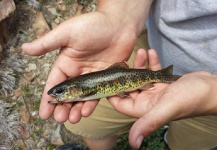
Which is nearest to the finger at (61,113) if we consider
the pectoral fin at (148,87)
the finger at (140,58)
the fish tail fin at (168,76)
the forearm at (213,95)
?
the pectoral fin at (148,87)

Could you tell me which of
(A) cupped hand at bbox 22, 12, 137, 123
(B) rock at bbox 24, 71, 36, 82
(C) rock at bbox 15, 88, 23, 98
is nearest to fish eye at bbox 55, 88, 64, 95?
(A) cupped hand at bbox 22, 12, 137, 123

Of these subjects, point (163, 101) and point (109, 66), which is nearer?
point (163, 101)

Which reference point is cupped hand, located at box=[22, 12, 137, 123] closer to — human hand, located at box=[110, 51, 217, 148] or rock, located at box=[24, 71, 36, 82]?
human hand, located at box=[110, 51, 217, 148]

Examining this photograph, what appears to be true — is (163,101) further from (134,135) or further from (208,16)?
(208,16)

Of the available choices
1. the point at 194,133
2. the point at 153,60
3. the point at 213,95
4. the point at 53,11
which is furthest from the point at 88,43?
the point at 53,11

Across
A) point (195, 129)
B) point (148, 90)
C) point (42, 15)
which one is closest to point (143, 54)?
point (148, 90)

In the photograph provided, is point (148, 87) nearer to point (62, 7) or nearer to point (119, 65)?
point (119, 65)

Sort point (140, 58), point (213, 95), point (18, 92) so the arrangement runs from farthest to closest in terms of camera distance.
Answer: point (18, 92) → point (140, 58) → point (213, 95)

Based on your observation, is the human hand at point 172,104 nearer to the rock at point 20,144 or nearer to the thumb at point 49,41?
the thumb at point 49,41
